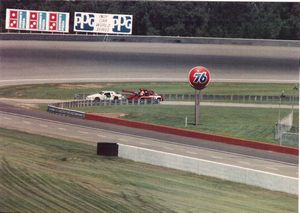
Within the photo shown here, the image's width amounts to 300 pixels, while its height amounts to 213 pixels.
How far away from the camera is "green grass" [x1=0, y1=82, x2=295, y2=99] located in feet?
35.6

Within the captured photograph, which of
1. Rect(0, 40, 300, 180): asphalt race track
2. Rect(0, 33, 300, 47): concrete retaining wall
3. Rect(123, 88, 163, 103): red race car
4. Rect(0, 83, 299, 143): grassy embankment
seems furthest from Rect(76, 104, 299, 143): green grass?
Rect(0, 33, 300, 47): concrete retaining wall

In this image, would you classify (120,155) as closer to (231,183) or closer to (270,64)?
(231,183)

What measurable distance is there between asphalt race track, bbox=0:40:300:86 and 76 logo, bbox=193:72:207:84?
0.15 m

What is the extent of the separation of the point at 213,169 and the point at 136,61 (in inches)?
87.7

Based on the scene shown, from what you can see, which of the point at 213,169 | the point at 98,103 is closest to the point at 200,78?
the point at 213,169

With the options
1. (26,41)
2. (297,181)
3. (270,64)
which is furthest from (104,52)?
(297,181)

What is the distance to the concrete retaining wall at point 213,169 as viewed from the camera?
1031 centimetres

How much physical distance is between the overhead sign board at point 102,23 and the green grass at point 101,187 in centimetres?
199

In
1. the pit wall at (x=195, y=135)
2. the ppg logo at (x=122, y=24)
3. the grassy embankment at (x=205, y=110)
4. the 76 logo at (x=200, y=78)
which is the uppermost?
the ppg logo at (x=122, y=24)

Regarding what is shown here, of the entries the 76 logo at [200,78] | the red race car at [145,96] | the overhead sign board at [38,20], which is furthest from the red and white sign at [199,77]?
the overhead sign board at [38,20]

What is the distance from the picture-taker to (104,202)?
34.7 feet

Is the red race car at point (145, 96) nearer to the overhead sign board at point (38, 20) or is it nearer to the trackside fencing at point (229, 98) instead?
the trackside fencing at point (229, 98)

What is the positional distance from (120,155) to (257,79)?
262 centimetres

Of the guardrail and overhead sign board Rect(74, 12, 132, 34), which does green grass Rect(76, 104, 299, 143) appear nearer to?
the guardrail
